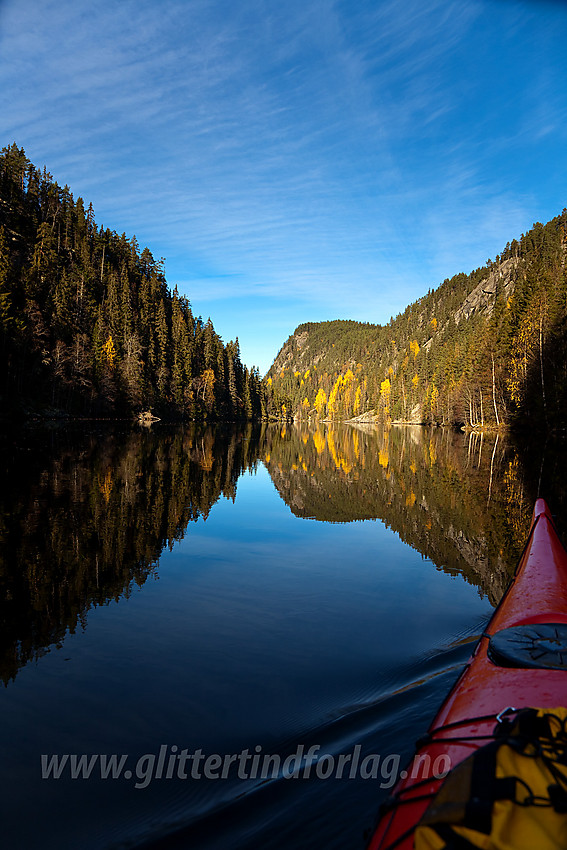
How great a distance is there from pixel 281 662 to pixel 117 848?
8.64 ft

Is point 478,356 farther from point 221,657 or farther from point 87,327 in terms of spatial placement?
point 221,657

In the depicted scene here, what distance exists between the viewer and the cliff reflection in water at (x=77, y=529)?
6254 mm

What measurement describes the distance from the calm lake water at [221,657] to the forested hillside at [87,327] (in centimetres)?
3235

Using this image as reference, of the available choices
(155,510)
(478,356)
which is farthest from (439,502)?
(478,356)

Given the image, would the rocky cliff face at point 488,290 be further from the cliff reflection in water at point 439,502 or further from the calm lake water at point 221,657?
the calm lake water at point 221,657

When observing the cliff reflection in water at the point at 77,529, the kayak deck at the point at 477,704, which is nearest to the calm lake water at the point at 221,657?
the cliff reflection in water at the point at 77,529

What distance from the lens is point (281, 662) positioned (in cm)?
537

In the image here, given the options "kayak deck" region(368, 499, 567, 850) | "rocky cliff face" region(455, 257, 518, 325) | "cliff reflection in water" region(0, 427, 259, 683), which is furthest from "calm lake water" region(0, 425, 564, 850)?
"rocky cliff face" region(455, 257, 518, 325)

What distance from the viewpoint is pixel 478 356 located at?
55.6 metres

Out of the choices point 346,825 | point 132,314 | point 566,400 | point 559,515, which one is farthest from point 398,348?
point 346,825

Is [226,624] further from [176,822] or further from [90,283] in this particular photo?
[90,283]

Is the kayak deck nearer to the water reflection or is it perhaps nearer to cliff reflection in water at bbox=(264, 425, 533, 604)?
cliff reflection in water at bbox=(264, 425, 533, 604)

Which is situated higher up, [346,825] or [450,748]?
[450,748]

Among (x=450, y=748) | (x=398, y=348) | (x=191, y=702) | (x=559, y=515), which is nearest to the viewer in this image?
(x=450, y=748)
